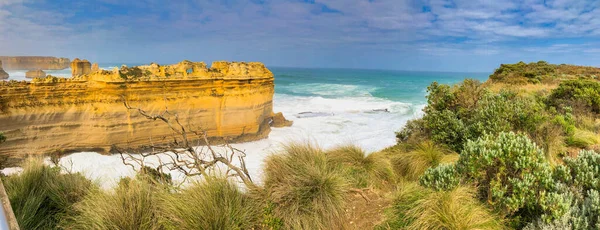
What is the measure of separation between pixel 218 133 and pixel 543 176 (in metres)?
13.9

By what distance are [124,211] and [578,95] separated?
1206cm

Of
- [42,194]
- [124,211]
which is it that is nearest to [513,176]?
[124,211]

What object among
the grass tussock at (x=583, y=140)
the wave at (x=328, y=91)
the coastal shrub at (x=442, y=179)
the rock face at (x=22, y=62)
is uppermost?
the rock face at (x=22, y=62)

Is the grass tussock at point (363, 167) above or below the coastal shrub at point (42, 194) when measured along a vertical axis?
above

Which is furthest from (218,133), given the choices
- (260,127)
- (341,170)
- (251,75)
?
(341,170)

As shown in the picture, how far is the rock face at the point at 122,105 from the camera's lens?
477 inches

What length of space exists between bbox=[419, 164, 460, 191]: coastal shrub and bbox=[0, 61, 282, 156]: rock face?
829cm

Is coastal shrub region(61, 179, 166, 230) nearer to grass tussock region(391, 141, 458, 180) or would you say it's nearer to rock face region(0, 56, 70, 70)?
rock face region(0, 56, 70, 70)

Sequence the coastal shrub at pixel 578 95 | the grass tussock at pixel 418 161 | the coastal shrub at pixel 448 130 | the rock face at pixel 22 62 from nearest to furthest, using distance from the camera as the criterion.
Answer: the rock face at pixel 22 62 < the grass tussock at pixel 418 161 < the coastal shrub at pixel 448 130 < the coastal shrub at pixel 578 95

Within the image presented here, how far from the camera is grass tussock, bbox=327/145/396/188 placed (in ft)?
15.4

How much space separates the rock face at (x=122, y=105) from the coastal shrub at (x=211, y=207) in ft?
24.9

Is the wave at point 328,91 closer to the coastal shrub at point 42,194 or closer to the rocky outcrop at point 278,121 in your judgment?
the rocky outcrop at point 278,121

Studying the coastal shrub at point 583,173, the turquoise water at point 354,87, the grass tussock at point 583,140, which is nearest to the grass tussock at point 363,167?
the coastal shrub at point 583,173

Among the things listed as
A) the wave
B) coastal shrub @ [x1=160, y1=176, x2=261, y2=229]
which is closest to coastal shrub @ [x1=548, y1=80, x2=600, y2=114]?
coastal shrub @ [x1=160, y1=176, x2=261, y2=229]
